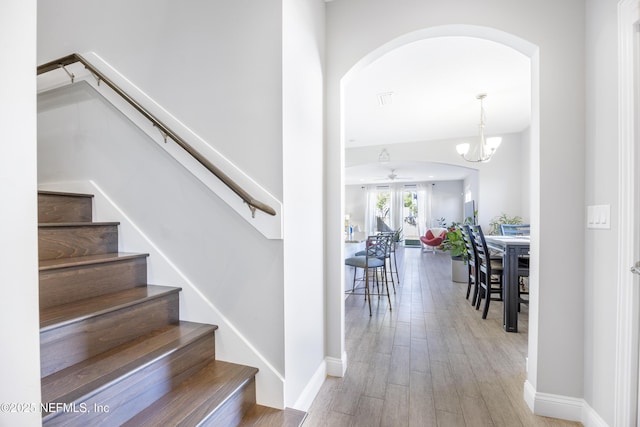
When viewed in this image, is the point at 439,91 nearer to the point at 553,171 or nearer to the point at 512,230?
the point at 553,171

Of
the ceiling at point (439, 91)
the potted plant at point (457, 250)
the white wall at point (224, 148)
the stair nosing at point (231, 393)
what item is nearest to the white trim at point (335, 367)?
the white wall at point (224, 148)

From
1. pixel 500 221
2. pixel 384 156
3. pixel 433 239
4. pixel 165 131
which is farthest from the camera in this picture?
pixel 433 239

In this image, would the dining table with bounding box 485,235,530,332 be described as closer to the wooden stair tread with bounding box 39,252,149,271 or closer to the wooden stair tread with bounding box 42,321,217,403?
→ the wooden stair tread with bounding box 42,321,217,403

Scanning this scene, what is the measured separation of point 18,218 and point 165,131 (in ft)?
3.42

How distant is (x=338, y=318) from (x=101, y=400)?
4.52 ft

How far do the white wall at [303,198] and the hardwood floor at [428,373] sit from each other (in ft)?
0.92

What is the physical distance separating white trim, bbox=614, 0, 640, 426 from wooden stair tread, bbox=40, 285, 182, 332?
225 centimetres

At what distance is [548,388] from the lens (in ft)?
5.29

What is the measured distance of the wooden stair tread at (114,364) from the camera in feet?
3.23

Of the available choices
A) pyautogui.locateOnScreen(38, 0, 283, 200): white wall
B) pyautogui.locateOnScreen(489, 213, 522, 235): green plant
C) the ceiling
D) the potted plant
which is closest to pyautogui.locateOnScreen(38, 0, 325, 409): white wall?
pyautogui.locateOnScreen(38, 0, 283, 200): white wall

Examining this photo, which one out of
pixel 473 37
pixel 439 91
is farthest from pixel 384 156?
pixel 473 37

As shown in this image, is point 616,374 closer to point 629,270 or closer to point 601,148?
point 629,270

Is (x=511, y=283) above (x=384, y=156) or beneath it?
beneath

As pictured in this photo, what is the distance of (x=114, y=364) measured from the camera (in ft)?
3.80
